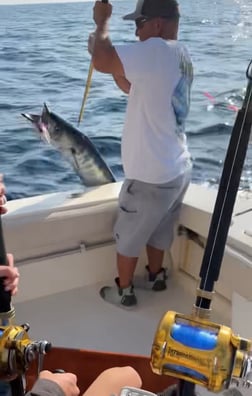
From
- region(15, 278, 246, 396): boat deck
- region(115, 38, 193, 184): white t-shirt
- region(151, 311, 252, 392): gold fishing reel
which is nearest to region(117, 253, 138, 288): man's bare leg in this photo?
region(15, 278, 246, 396): boat deck

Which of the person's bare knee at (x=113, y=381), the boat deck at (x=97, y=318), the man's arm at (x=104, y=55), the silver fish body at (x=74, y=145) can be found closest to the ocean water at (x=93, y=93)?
the silver fish body at (x=74, y=145)

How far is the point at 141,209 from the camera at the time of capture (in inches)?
88.7

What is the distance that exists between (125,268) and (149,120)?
0.60 meters

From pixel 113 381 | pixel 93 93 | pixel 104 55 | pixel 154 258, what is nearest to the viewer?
pixel 113 381

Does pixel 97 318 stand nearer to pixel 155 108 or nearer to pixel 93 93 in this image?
pixel 155 108

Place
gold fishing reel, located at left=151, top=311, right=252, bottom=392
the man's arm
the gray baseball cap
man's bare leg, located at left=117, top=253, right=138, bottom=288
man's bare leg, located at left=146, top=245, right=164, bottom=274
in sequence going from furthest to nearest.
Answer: man's bare leg, located at left=146, top=245, right=164, bottom=274, man's bare leg, located at left=117, top=253, right=138, bottom=288, the gray baseball cap, the man's arm, gold fishing reel, located at left=151, top=311, right=252, bottom=392

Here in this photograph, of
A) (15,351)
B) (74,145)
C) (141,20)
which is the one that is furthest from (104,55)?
(15,351)

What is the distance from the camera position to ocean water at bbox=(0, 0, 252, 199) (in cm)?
390

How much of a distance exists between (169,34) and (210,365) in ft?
4.83

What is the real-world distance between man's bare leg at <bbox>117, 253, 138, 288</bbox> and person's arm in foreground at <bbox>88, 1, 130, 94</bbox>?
714 millimetres

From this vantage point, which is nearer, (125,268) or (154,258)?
(125,268)

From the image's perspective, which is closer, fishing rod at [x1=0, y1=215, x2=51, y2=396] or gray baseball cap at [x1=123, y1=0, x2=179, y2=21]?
fishing rod at [x1=0, y1=215, x2=51, y2=396]

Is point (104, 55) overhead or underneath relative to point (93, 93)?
overhead

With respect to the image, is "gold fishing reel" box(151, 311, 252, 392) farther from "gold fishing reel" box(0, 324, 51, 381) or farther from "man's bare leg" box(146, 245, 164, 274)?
"man's bare leg" box(146, 245, 164, 274)
